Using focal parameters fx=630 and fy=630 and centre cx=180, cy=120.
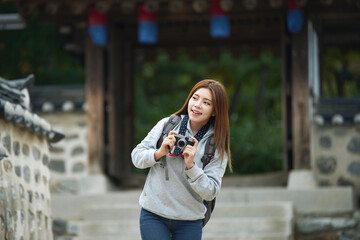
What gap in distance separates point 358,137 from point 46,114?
4.29 m

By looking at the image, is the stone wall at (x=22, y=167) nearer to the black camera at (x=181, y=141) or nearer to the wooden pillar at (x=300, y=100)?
the black camera at (x=181, y=141)

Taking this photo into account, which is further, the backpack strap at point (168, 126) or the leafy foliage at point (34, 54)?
the leafy foliage at point (34, 54)

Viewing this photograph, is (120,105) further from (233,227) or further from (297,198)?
(233,227)

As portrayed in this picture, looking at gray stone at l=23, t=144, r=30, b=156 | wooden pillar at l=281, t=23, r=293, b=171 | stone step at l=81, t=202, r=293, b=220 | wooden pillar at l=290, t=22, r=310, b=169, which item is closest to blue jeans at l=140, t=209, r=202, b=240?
gray stone at l=23, t=144, r=30, b=156

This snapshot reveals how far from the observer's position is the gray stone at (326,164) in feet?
27.1

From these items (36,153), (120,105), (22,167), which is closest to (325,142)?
(120,105)

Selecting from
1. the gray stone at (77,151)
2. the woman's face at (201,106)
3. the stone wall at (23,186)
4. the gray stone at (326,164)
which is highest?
the woman's face at (201,106)

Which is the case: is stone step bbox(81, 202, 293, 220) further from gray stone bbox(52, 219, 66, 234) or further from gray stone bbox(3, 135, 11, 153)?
gray stone bbox(3, 135, 11, 153)

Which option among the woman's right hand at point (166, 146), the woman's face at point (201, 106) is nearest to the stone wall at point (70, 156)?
the woman's face at point (201, 106)

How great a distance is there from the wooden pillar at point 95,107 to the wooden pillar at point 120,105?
14 centimetres

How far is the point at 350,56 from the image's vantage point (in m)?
11.7

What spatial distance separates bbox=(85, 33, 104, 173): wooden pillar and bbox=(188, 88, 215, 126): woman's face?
4.99 metres

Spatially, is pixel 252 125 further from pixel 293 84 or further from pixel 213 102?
pixel 213 102

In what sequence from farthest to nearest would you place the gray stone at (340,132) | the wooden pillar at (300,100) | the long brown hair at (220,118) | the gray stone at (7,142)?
the gray stone at (340,132), the wooden pillar at (300,100), the gray stone at (7,142), the long brown hair at (220,118)
